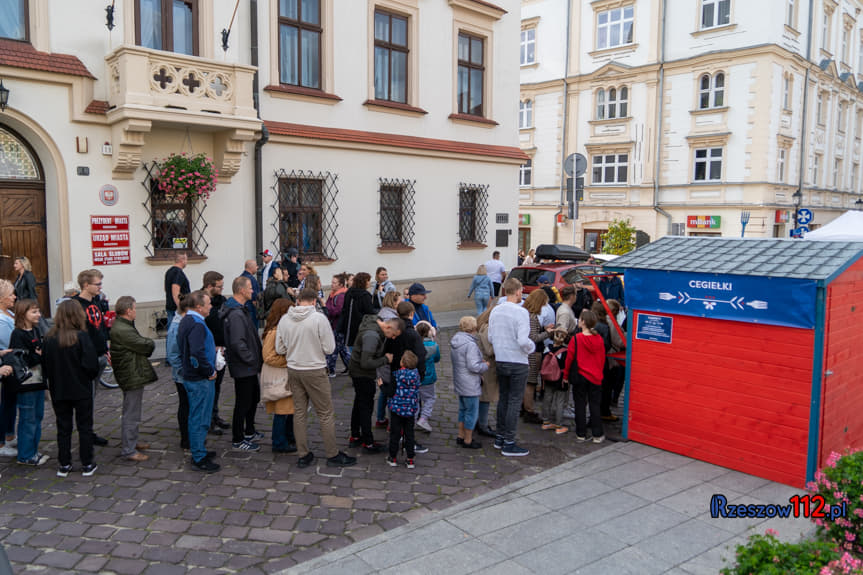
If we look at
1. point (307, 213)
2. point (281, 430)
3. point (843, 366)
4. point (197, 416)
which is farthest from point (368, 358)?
point (307, 213)

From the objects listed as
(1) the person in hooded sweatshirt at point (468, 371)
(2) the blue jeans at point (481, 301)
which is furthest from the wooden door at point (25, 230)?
(2) the blue jeans at point (481, 301)

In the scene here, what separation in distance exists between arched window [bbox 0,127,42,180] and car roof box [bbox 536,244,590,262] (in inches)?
447

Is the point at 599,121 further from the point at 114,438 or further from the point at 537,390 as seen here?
the point at 114,438

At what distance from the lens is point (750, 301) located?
20.9 ft

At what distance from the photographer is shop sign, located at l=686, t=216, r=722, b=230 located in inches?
1144

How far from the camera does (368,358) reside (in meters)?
6.56

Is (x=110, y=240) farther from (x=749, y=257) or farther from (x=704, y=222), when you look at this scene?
(x=704, y=222)

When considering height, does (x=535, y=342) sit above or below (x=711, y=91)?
below

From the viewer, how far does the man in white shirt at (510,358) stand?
6902mm

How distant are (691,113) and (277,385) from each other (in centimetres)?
2835

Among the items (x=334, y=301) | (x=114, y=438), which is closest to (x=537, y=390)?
(x=334, y=301)

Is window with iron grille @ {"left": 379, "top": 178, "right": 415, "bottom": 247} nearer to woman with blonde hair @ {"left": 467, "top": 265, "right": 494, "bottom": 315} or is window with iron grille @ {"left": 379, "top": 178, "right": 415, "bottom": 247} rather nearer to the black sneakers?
woman with blonde hair @ {"left": 467, "top": 265, "right": 494, "bottom": 315}

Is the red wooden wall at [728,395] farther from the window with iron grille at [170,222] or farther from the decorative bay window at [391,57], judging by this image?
the decorative bay window at [391,57]

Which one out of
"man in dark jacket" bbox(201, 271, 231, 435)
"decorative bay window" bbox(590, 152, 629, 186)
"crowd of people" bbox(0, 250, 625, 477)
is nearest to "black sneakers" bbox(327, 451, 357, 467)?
"crowd of people" bbox(0, 250, 625, 477)
